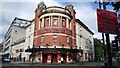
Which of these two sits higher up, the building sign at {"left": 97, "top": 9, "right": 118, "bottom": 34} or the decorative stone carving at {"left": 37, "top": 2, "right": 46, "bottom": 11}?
the decorative stone carving at {"left": 37, "top": 2, "right": 46, "bottom": 11}

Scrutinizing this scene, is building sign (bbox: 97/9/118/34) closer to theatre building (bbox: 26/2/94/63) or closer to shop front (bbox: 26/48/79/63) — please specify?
shop front (bbox: 26/48/79/63)

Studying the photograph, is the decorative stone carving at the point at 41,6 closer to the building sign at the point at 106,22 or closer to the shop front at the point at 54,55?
the shop front at the point at 54,55

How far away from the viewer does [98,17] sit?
1305 centimetres

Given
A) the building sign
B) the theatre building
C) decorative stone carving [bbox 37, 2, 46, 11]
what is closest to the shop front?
the theatre building

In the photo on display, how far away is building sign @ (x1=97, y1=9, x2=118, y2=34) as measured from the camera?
13.0 m

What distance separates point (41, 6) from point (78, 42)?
45.0ft

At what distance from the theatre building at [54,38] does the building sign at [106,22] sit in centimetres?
2564

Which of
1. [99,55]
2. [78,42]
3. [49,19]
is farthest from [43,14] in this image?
[99,55]

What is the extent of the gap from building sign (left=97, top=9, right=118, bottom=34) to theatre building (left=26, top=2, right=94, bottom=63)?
25.6m

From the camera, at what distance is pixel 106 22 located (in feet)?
43.1

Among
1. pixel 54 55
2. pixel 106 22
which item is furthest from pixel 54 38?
pixel 106 22

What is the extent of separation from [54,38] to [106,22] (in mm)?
27153

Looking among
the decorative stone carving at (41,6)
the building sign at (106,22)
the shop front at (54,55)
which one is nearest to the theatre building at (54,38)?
the shop front at (54,55)

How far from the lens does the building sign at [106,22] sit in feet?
42.7
